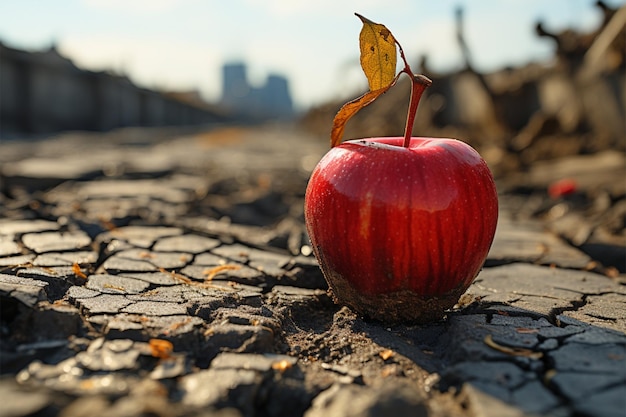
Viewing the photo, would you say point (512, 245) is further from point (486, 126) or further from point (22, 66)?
point (22, 66)

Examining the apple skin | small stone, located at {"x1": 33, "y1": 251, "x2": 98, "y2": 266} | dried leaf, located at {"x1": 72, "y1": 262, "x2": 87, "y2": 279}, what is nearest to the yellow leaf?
the apple skin

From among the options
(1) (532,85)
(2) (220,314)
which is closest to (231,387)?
(2) (220,314)

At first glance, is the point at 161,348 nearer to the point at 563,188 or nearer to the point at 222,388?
the point at 222,388

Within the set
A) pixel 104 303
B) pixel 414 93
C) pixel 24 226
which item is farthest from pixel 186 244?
pixel 414 93

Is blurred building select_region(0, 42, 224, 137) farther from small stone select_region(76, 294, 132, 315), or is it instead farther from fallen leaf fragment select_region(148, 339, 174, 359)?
fallen leaf fragment select_region(148, 339, 174, 359)

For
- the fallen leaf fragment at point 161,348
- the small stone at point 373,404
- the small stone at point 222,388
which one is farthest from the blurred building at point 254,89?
the small stone at point 373,404

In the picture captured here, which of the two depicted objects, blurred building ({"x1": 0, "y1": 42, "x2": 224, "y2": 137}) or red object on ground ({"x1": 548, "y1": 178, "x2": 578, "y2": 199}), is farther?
blurred building ({"x1": 0, "y1": 42, "x2": 224, "y2": 137})
